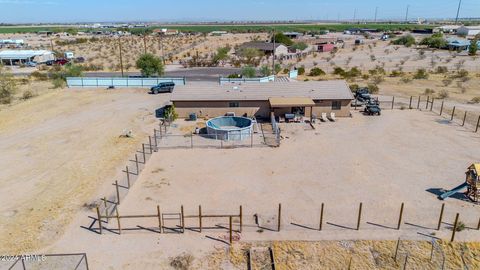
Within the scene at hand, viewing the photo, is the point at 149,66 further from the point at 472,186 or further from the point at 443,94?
the point at 472,186

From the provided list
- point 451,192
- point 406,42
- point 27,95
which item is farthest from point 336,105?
point 406,42

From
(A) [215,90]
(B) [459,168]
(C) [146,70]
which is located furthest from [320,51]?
(B) [459,168]

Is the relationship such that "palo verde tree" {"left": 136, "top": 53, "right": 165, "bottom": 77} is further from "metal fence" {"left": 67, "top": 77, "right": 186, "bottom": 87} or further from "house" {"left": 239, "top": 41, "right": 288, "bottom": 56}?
"house" {"left": 239, "top": 41, "right": 288, "bottom": 56}

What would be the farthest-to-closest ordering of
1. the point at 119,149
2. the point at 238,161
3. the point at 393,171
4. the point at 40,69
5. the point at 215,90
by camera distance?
1. the point at 40,69
2. the point at 215,90
3. the point at 119,149
4. the point at 238,161
5. the point at 393,171

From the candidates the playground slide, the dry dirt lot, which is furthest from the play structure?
the dry dirt lot

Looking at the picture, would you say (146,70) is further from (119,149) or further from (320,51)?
(320,51)

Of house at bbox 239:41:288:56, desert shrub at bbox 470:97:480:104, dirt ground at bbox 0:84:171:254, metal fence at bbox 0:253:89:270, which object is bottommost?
metal fence at bbox 0:253:89:270
